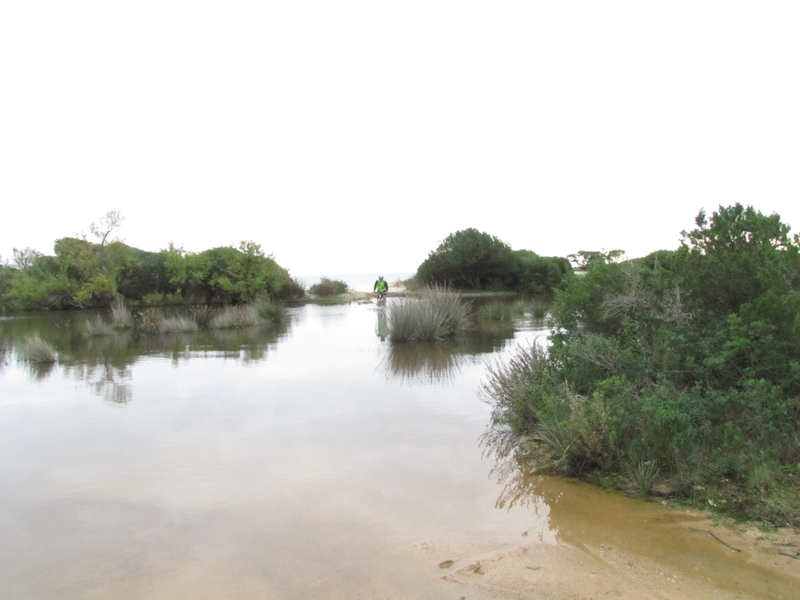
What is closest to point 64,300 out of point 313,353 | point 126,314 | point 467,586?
point 126,314

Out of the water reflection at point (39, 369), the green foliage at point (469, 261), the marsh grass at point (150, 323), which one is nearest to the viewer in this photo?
the water reflection at point (39, 369)

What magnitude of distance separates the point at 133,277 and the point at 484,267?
87.7 feet

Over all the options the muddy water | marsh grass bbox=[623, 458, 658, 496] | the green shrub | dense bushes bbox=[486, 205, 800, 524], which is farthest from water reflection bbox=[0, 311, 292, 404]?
→ the green shrub

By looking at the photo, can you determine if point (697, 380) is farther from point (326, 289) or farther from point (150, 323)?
point (326, 289)

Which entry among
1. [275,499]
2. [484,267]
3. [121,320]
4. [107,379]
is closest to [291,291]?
[484,267]

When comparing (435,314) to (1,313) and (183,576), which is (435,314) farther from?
(1,313)

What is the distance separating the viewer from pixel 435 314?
16125mm

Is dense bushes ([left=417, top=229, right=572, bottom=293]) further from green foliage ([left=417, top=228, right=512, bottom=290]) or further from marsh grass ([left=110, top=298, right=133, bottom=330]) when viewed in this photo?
marsh grass ([left=110, top=298, right=133, bottom=330])

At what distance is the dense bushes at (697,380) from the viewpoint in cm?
475

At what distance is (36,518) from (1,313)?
1380 inches

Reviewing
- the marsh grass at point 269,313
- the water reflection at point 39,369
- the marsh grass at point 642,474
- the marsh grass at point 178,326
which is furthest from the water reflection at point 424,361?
the marsh grass at point 269,313

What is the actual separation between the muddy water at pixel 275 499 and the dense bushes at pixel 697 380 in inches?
20.4

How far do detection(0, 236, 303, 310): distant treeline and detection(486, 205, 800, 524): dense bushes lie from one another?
30.1 meters

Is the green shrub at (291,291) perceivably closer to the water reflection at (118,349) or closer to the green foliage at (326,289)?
the green foliage at (326,289)
